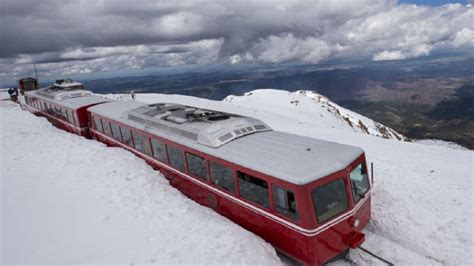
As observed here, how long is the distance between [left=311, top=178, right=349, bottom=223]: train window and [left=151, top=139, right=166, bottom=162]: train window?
7.12m

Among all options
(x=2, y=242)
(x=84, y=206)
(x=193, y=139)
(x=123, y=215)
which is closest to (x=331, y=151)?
(x=193, y=139)

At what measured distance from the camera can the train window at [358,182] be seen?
834 cm

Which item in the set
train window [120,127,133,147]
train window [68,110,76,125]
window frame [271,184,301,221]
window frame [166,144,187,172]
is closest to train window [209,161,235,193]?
window frame [271,184,301,221]

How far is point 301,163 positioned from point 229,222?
125 inches

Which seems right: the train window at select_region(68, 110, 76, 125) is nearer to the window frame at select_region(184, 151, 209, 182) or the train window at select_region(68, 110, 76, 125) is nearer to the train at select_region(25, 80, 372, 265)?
the train at select_region(25, 80, 372, 265)

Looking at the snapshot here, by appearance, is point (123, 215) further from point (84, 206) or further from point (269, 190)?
point (269, 190)

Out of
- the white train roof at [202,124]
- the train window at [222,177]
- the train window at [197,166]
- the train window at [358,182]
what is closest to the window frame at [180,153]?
the train window at [197,166]

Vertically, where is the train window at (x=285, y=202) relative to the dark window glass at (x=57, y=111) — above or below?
below

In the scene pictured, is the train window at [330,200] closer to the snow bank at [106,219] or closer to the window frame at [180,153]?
the snow bank at [106,219]

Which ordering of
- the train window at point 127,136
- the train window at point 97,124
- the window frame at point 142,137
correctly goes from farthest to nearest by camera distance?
the train window at point 97,124, the train window at point 127,136, the window frame at point 142,137

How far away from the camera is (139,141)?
14586mm

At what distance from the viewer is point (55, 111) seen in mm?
25266

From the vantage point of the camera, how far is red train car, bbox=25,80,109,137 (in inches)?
823

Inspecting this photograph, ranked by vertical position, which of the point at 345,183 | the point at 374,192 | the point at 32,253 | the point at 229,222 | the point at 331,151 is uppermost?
the point at 331,151
